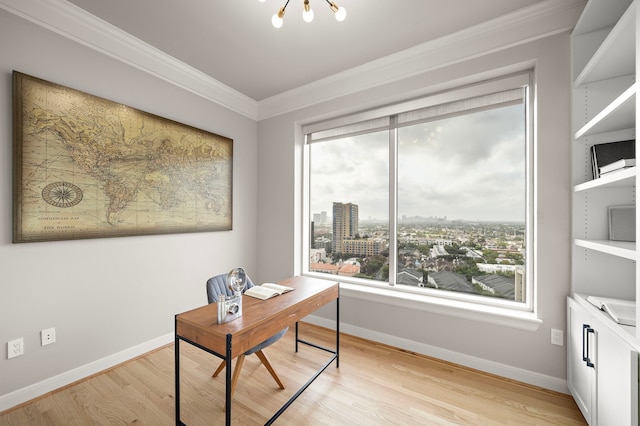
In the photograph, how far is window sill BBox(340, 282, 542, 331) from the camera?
2041 millimetres

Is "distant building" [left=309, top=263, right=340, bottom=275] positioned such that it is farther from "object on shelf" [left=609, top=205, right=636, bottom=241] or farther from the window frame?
"object on shelf" [left=609, top=205, right=636, bottom=241]

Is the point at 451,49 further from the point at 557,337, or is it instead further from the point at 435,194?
the point at 557,337

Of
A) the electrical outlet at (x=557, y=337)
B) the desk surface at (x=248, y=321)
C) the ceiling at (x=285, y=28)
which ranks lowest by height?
the electrical outlet at (x=557, y=337)

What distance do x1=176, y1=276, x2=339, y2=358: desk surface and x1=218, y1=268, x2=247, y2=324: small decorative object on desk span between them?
0.04 m

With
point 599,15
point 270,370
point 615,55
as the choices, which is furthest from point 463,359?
point 599,15

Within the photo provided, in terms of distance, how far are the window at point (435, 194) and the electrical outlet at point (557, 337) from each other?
26cm

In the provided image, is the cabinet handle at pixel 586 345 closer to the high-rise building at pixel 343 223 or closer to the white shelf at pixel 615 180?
the white shelf at pixel 615 180

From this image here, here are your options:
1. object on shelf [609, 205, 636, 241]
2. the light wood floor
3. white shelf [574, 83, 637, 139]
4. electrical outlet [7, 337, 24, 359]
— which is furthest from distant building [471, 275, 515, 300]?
electrical outlet [7, 337, 24, 359]

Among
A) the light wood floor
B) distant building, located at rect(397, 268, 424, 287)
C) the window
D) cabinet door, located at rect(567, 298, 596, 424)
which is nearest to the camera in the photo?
cabinet door, located at rect(567, 298, 596, 424)

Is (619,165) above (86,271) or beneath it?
above

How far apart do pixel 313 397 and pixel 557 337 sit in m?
1.80

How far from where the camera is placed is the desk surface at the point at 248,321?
4.29 feet

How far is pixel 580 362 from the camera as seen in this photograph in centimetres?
168

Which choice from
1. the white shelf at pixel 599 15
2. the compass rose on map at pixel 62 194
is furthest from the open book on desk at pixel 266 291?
the white shelf at pixel 599 15
